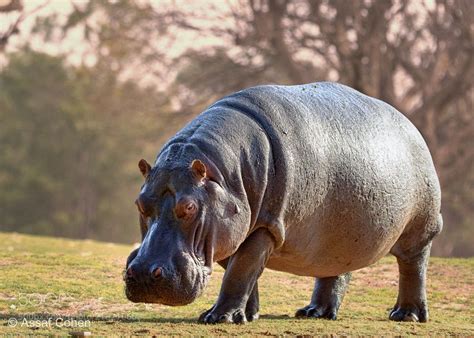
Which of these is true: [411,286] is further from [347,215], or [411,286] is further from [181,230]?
[181,230]

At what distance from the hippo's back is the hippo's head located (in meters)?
0.56

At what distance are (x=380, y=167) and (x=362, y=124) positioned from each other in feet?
1.06

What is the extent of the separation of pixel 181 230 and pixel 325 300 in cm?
211

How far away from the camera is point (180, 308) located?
770 centimetres

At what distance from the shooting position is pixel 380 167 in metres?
7.25

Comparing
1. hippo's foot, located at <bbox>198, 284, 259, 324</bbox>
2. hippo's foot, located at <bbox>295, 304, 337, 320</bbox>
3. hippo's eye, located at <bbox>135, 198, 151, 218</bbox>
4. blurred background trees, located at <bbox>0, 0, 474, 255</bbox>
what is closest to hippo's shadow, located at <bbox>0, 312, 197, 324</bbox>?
hippo's foot, located at <bbox>198, 284, 259, 324</bbox>

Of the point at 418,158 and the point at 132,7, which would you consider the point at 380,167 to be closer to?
the point at 418,158

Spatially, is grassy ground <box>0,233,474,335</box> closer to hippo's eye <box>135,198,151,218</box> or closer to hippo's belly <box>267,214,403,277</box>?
hippo's belly <box>267,214,403,277</box>

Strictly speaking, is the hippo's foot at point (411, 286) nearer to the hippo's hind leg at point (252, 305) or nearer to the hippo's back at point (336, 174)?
the hippo's back at point (336, 174)

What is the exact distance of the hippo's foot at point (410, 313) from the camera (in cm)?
776

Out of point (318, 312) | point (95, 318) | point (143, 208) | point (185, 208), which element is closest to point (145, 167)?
point (143, 208)

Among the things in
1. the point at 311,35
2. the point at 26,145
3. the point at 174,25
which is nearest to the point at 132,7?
the point at 174,25

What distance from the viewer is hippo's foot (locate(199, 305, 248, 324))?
6.27 meters

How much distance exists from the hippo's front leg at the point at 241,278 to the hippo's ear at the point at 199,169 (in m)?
0.67
